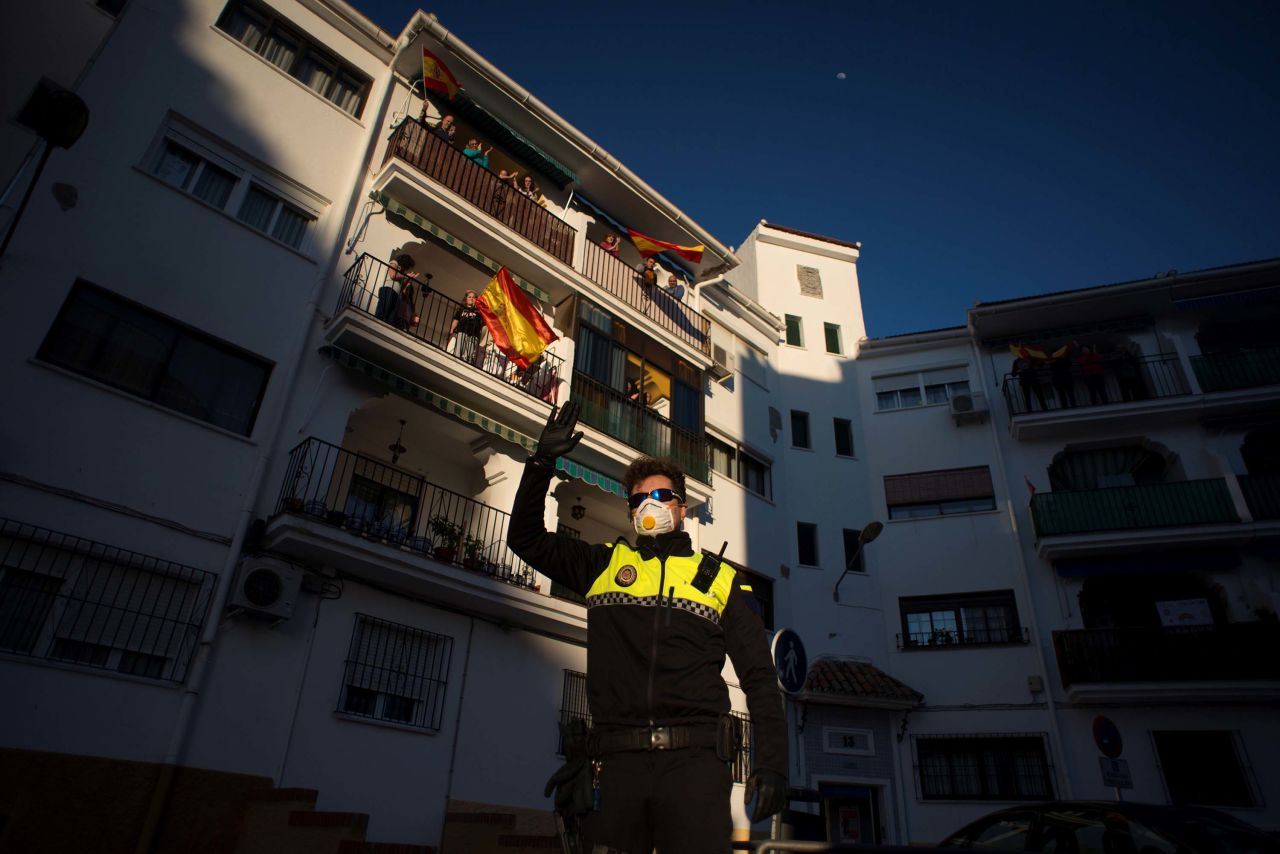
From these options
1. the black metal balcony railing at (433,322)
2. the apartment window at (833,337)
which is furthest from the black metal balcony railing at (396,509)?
the apartment window at (833,337)

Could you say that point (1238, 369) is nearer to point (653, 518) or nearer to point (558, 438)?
point (653, 518)

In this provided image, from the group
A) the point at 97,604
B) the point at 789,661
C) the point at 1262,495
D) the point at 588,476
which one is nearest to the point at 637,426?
the point at 588,476

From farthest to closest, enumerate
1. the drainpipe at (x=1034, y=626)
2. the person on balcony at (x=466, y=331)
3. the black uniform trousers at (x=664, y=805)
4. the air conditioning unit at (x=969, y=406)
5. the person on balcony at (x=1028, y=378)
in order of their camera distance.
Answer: the air conditioning unit at (x=969, y=406) < the person on balcony at (x=1028, y=378) < the drainpipe at (x=1034, y=626) < the person on balcony at (x=466, y=331) < the black uniform trousers at (x=664, y=805)

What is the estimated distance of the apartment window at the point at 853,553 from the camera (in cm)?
1911

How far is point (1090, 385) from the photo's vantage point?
1981 cm

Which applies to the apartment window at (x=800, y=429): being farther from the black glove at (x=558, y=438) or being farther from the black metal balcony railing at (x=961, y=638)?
the black glove at (x=558, y=438)

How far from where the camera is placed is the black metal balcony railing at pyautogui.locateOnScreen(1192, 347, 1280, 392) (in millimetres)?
17891

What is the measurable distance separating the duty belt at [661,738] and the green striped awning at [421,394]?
8.07m

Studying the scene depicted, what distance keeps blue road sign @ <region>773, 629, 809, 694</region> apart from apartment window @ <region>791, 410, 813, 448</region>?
43.6ft

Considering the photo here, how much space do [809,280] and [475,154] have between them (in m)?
12.9

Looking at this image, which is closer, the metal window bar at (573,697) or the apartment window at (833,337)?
the metal window bar at (573,697)

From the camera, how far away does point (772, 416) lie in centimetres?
2077

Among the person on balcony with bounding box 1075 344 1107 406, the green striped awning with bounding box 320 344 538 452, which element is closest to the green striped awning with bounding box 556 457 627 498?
the green striped awning with bounding box 320 344 538 452

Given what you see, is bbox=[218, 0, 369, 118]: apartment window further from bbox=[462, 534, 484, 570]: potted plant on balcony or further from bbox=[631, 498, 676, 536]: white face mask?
bbox=[631, 498, 676, 536]: white face mask
